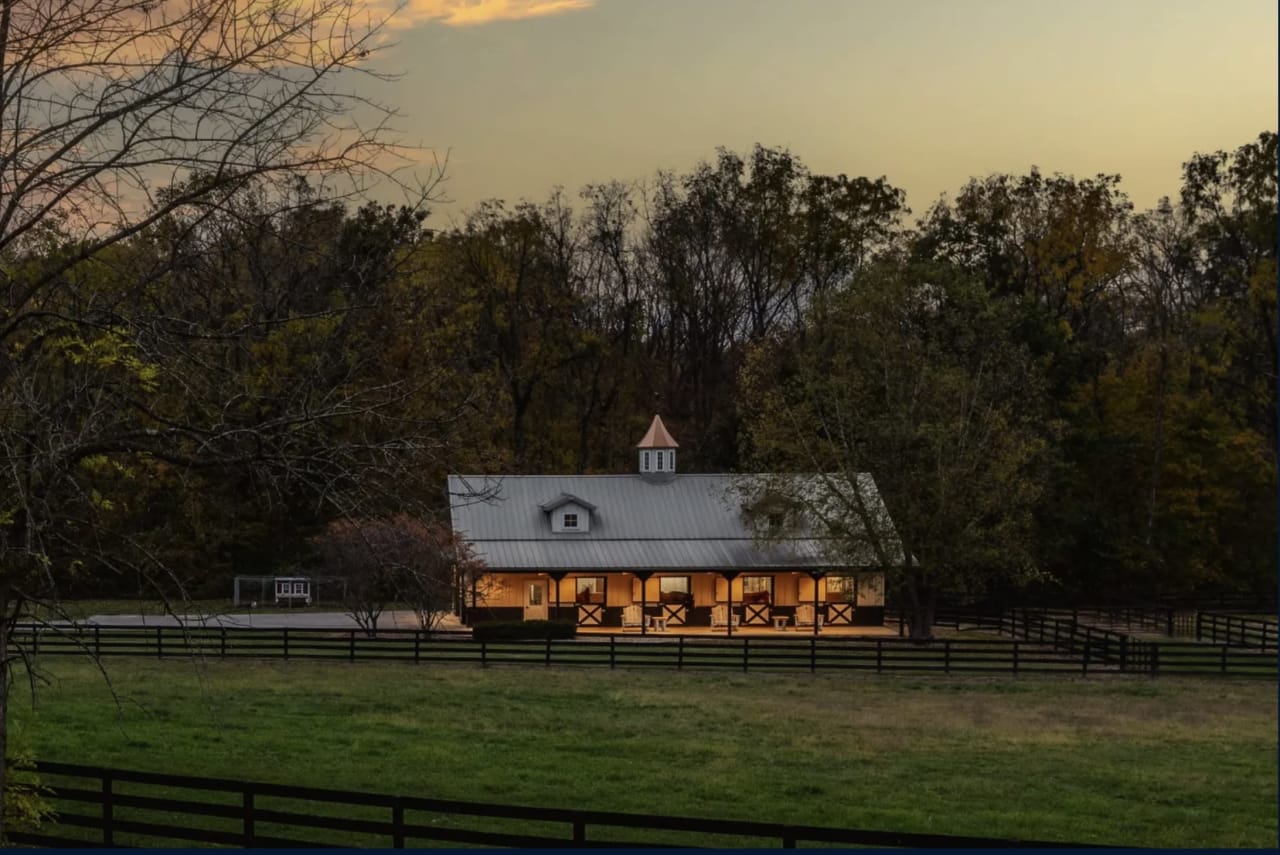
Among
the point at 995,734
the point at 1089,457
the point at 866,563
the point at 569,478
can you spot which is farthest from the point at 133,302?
the point at 1089,457

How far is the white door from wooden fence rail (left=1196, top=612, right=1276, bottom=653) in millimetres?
20151

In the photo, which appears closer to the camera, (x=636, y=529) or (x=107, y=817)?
(x=107, y=817)

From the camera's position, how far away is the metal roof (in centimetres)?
4397

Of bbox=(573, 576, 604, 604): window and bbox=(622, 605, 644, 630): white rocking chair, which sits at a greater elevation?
bbox=(573, 576, 604, 604): window

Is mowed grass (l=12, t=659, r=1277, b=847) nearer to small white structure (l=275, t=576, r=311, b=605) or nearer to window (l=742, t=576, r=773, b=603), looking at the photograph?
window (l=742, t=576, r=773, b=603)

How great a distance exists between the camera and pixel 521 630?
3906 cm

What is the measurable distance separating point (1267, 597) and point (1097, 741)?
36.0m

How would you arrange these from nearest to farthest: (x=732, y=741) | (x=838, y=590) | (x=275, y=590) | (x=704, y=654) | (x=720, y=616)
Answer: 1. (x=732, y=741)
2. (x=704, y=654)
3. (x=720, y=616)
4. (x=838, y=590)
5. (x=275, y=590)

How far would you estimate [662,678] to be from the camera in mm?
32219

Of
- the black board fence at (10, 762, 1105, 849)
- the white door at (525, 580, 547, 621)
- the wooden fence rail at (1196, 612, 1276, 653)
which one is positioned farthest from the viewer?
the white door at (525, 580, 547, 621)

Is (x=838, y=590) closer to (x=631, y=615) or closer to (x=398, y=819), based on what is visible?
(x=631, y=615)

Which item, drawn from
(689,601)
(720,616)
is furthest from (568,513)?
(720,616)

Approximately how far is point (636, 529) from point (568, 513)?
7.83 feet

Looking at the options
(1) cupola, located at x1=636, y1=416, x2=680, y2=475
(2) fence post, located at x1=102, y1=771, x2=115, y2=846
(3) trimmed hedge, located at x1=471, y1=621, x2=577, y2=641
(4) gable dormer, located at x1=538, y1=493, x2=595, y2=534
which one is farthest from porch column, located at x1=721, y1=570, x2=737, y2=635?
(2) fence post, located at x1=102, y1=771, x2=115, y2=846
